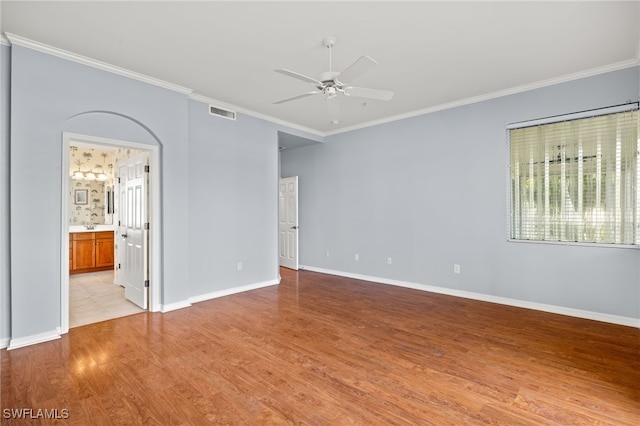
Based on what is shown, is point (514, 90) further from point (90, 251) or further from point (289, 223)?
point (90, 251)

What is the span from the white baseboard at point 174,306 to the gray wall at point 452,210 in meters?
3.16

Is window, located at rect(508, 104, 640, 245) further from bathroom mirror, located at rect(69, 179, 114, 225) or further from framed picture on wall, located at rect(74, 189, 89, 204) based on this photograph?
framed picture on wall, located at rect(74, 189, 89, 204)

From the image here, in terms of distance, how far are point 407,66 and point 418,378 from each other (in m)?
3.22

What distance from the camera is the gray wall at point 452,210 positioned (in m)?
3.83

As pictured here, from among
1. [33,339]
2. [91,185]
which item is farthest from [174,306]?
[91,185]

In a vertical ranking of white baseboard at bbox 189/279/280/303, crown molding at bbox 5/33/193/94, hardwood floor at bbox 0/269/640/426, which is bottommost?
hardwood floor at bbox 0/269/640/426

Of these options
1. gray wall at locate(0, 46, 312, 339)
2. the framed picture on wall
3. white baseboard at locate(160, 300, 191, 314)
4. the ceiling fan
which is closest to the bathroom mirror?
the framed picture on wall

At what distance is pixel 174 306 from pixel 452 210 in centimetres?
434

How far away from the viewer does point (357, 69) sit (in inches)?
100

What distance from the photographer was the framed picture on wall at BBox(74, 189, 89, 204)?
285 inches

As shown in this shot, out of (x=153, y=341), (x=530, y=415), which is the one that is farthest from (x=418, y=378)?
(x=153, y=341)

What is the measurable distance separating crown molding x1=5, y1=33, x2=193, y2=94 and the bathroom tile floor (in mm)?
2962

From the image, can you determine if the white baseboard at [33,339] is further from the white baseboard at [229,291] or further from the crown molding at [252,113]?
the crown molding at [252,113]

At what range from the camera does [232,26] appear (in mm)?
2846
